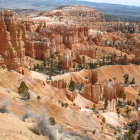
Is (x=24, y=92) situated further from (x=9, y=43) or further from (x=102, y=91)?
(x=102, y=91)

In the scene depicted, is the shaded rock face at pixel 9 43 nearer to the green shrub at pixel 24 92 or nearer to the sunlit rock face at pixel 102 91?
the sunlit rock face at pixel 102 91

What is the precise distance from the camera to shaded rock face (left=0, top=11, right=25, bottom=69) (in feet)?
134

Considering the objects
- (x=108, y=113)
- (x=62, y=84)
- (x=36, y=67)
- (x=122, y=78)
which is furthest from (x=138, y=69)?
(x=108, y=113)

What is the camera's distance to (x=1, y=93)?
987 inches

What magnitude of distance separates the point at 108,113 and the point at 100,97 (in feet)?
28.6

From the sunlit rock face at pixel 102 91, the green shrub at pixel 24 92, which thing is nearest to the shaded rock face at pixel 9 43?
the sunlit rock face at pixel 102 91

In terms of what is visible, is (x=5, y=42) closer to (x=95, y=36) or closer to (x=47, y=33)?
(x=47, y=33)

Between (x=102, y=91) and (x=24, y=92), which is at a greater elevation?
(x=24, y=92)

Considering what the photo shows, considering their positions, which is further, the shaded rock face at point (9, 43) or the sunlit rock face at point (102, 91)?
the sunlit rock face at point (102, 91)

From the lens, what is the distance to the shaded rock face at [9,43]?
134 ft

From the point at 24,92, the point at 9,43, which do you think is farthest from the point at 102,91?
the point at 24,92

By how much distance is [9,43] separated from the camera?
138 feet

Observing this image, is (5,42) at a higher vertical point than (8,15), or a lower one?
lower

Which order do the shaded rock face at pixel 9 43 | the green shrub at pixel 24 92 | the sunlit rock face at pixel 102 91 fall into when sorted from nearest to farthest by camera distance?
the green shrub at pixel 24 92 → the shaded rock face at pixel 9 43 → the sunlit rock face at pixel 102 91
